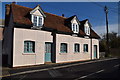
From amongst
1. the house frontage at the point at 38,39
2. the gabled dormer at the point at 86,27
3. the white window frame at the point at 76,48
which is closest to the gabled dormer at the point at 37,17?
the house frontage at the point at 38,39

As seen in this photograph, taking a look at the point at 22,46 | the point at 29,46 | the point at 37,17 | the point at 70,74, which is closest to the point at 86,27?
the point at 37,17

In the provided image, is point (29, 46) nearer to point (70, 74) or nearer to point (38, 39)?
point (38, 39)

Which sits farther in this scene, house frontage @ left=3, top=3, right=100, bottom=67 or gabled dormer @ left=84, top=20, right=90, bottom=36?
gabled dormer @ left=84, top=20, right=90, bottom=36

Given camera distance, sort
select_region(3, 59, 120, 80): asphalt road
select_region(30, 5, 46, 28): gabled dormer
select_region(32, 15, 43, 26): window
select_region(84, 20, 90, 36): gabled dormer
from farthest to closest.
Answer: select_region(84, 20, 90, 36): gabled dormer, select_region(32, 15, 43, 26): window, select_region(30, 5, 46, 28): gabled dormer, select_region(3, 59, 120, 80): asphalt road

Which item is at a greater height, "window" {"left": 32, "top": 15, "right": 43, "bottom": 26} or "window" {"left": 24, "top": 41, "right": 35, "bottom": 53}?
"window" {"left": 32, "top": 15, "right": 43, "bottom": 26}

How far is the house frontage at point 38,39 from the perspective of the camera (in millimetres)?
12805

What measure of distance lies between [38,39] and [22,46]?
214 cm

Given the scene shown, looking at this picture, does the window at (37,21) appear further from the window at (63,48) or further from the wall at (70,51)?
the window at (63,48)

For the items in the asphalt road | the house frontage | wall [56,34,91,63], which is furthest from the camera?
wall [56,34,91,63]

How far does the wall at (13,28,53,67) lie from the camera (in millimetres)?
12531

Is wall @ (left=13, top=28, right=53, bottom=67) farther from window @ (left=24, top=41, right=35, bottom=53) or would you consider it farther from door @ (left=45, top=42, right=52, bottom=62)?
door @ (left=45, top=42, right=52, bottom=62)

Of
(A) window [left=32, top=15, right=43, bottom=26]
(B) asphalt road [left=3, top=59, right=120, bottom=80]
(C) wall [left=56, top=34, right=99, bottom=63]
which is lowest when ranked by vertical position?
(B) asphalt road [left=3, top=59, right=120, bottom=80]

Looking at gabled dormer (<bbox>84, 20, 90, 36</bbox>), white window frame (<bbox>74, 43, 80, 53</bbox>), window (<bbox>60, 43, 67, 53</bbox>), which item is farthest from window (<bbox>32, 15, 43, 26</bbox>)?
gabled dormer (<bbox>84, 20, 90, 36</bbox>)

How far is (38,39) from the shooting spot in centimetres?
1428
